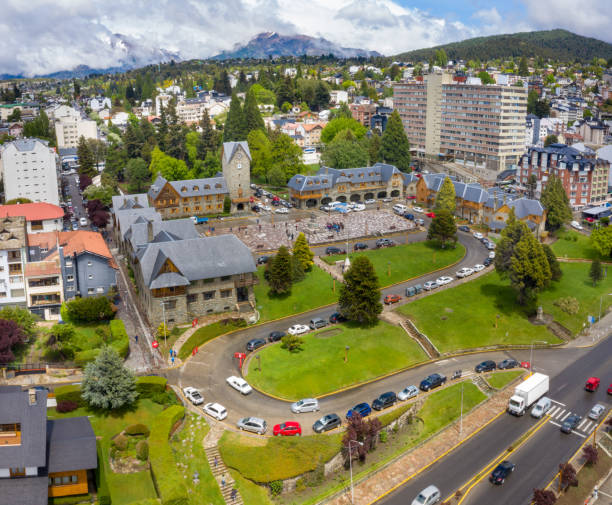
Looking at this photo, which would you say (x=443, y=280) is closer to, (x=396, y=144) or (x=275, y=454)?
(x=275, y=454)

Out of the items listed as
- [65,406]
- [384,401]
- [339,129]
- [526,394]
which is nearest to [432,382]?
[384,401]

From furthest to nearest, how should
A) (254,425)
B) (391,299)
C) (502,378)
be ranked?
(391,299) < (502,378) < (254,425)

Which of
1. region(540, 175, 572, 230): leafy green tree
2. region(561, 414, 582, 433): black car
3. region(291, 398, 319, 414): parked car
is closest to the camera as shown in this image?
region(561, 414, 582, 433): black car

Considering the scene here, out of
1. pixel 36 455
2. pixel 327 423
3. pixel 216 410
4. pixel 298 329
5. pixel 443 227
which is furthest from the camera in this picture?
pixel 443 227

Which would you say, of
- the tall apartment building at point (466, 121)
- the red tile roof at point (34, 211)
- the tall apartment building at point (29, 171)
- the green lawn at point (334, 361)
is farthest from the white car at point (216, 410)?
the tall apartment building at point (466, 121)

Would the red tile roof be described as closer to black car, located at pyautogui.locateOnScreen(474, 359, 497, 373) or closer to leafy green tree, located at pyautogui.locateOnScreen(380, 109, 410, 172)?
black car, located at pyautogui.locateOnScreen(474, 359, 497, 373)

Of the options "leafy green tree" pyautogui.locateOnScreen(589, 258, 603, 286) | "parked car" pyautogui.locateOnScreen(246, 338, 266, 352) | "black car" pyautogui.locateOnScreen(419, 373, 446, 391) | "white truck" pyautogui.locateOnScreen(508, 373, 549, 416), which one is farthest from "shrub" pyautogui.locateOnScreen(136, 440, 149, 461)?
"leafy green tree" pyautogui.locateOnScreen(589, 258, 603, 286)
